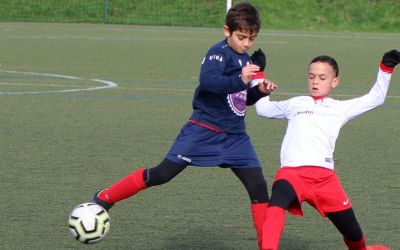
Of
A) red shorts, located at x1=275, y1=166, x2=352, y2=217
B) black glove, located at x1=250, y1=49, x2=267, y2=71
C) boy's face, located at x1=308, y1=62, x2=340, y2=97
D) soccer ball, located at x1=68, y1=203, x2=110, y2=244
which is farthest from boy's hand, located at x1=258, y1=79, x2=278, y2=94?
soccer ball, located at x1=68, y1=203, x2=110, y2=244

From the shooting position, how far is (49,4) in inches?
1623

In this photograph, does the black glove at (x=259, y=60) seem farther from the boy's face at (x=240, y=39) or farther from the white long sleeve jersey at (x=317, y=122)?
the white long sleeve jersey at (x=317, y=122)

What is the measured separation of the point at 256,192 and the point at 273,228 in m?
0.91

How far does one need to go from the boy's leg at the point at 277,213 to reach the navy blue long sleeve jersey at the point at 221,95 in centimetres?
77

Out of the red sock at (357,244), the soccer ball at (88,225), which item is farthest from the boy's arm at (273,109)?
the soccer ball at (88,225)

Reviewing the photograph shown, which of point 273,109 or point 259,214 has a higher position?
point 273,109

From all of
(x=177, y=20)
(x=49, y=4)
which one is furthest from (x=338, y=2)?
(x=49, y=4)

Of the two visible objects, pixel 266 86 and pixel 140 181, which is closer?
pixel 266 86

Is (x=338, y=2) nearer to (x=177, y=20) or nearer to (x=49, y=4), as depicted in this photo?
(x=177, y=20)

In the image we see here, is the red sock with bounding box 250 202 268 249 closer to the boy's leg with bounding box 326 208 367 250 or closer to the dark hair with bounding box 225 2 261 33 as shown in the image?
the boy's leg with bounding box 326 208 367 250

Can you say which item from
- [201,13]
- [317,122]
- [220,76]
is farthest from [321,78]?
[201,13]

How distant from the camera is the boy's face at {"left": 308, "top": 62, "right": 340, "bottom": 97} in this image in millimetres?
6711

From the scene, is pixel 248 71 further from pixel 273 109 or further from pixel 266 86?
pixel 273 109

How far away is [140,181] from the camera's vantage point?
290 inches
